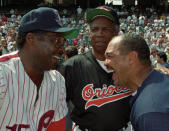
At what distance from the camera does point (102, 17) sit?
2523 mm

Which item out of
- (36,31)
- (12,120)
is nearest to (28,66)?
(36,31)

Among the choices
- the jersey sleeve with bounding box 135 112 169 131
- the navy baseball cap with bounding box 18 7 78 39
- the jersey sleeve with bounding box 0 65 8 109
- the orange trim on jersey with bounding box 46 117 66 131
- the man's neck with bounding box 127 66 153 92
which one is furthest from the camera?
the orange trim on jersey with bounding box 46 117 66 131

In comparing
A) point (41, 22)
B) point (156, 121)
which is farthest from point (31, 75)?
point (156, 121)

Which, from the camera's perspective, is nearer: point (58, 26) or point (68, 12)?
point (58, 26)

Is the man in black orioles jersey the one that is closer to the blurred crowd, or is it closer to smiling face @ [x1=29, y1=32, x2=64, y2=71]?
smiling face @ [x1=29, y1=32, x2=64, y2=71]

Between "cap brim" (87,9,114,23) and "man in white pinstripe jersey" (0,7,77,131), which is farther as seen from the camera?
"cap brim" (87,9,114,23)

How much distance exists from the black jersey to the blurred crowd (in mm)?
9747

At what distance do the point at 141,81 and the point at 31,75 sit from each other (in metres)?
0.81

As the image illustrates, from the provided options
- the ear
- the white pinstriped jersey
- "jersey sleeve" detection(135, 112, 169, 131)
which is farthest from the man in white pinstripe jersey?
"jersey sleeve" detection(135, 112, 169, 131)

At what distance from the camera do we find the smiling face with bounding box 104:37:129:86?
77.4 inches

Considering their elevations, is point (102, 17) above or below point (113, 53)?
above

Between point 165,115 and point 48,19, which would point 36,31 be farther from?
point 165,115

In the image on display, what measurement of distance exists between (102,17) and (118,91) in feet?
2.41

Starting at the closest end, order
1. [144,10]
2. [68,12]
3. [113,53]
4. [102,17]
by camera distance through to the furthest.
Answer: [113,53] → [102,17] → [68,12] → [144,10]
